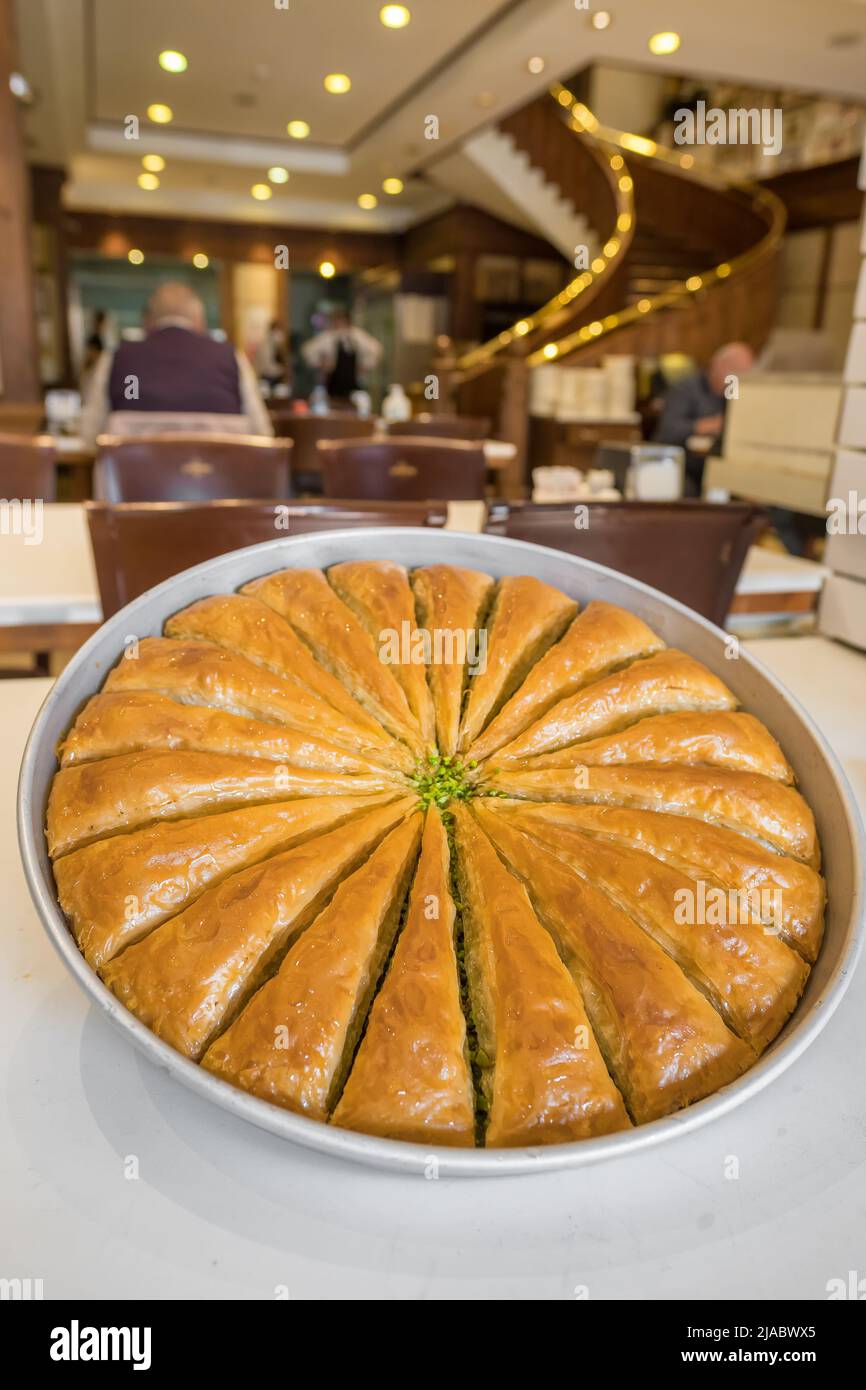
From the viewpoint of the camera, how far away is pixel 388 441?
3.09 m

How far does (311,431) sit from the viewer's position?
17.3 feet

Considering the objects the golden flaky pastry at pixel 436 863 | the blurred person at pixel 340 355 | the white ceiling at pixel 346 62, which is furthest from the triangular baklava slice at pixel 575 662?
the blurred person at pixel 340 355

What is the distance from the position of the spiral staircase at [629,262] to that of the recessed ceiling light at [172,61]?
3641 mm

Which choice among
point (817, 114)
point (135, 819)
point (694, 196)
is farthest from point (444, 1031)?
point (817, 114)

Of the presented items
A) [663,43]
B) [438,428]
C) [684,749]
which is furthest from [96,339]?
[684,749]

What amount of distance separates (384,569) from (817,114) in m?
12.6

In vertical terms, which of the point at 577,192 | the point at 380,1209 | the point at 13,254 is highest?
the point at 577,192

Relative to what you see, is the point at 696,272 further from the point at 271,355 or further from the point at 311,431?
the point at 311,431

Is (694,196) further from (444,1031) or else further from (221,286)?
(444,1031)

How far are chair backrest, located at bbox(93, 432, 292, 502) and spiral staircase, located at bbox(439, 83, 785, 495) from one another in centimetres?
653

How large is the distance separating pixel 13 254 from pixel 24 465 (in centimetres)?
307

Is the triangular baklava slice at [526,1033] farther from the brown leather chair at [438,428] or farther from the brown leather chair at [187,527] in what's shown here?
the brown leather chair at [438,428]

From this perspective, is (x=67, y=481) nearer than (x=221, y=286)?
Yes

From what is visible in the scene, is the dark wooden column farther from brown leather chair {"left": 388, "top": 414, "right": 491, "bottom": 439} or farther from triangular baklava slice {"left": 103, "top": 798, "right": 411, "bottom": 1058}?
triangular baklava slice {"left": 103, "top": 798, "right": 411, "bottom": 1058}
